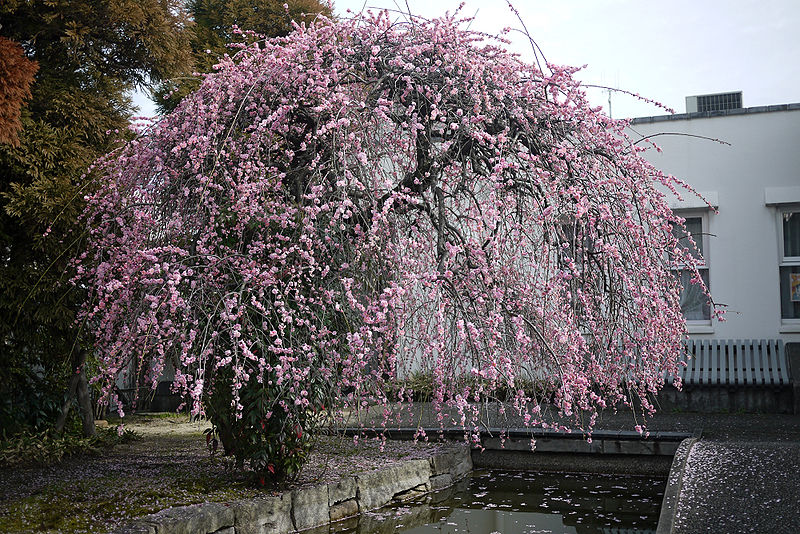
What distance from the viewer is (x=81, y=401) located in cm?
745

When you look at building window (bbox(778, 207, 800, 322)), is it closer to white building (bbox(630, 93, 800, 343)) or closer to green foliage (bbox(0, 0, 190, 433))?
white building (bbox(630, 93, 800, 343))

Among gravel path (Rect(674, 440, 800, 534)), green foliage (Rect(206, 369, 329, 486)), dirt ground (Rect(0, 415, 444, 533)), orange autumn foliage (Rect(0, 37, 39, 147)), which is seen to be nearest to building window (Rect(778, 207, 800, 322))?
gravel path (Rect(674, 440, 800, 534))

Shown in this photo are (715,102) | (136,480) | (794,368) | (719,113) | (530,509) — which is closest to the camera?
(136,480)

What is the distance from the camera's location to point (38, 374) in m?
8.56

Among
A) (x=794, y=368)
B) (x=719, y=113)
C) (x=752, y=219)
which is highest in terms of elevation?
(x=719, y=113)

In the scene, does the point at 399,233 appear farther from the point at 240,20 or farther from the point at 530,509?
the point at 240,20

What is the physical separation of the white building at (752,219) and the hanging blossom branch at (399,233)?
18.7 feet

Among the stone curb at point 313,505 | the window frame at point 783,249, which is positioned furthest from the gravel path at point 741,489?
the window frame at point 783,249

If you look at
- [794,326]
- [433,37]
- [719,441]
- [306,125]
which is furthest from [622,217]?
[794,326]

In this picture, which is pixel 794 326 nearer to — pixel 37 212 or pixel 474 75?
pixel 474 75

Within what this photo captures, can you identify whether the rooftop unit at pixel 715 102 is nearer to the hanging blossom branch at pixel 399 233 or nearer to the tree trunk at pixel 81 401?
the hanging blossom branch at pixel 399 233

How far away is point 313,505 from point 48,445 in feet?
10.0

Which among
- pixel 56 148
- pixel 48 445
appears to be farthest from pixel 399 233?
pixel 48 445

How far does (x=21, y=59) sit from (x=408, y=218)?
3.77m
